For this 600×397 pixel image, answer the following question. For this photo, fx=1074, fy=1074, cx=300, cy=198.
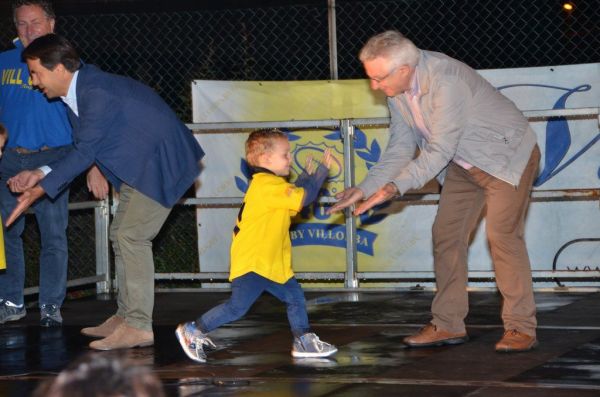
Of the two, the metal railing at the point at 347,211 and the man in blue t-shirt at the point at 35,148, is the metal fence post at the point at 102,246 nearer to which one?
the metal railing at the point at 347,211

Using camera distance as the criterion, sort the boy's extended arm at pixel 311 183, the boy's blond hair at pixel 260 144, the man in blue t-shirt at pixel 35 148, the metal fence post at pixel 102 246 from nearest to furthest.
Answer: the boy's extended arm at pixel 311 183 < the boy's blond hair at pixel 260 144 < the man in blue t-shirt at pixel 35 148 < the metal fence post at pixel 102 246

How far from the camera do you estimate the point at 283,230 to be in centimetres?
630

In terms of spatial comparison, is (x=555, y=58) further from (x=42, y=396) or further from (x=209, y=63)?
(x=42, y=396)

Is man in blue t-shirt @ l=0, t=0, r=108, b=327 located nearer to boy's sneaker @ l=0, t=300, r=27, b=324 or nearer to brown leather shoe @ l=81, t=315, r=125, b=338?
boy's sneaker @ l=0, t=300, r=27, b=324

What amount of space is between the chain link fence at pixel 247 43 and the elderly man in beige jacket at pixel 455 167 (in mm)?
4929

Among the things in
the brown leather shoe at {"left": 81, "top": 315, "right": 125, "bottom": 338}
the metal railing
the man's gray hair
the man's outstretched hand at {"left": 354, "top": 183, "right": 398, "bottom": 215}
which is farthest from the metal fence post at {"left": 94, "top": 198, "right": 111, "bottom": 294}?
the man's gray hair

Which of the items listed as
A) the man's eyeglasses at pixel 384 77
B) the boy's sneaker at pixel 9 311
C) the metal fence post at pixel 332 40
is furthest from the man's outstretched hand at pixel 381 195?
the metal fence post at pixel 332 40

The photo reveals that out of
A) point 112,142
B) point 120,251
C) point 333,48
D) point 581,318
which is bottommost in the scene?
point 581,318

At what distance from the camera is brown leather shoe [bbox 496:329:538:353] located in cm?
617

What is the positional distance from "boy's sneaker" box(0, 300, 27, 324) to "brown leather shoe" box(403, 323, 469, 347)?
3400 millimetres

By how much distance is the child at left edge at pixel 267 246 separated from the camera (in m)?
6.15

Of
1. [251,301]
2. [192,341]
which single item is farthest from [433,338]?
[192,341]

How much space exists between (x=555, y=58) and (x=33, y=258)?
792 centimetres

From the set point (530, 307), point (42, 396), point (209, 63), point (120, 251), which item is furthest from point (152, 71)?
point (42, 396)
